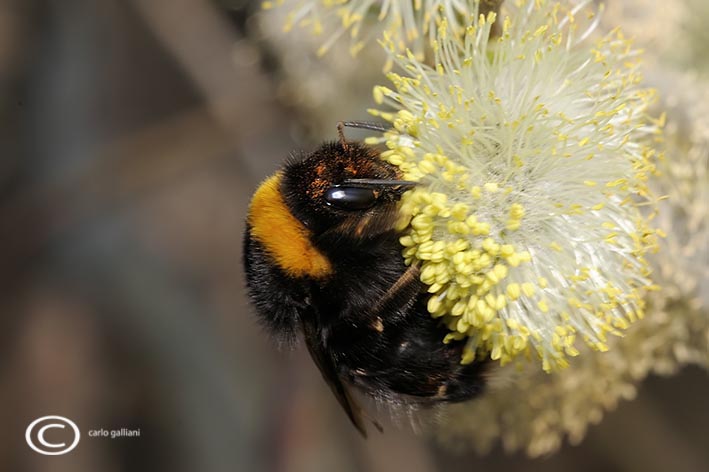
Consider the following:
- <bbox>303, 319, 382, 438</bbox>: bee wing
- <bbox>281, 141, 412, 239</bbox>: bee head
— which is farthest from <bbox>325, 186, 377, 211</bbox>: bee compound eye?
<bbox>303, 319, 382, 438</bbox>: bee wing

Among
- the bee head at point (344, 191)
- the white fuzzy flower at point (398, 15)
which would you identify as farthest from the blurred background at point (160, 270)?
the bee head at point (344, 191)

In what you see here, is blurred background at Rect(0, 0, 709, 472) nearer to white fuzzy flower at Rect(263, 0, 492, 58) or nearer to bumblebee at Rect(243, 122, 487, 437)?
Answer: white fuzzy flower at Rect(263, 0, 492, 58)

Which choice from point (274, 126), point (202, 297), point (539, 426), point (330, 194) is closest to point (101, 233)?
point (202, 297)

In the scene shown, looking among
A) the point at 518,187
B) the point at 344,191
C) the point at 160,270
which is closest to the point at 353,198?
the point at 344,191

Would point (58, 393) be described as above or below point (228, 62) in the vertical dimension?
below

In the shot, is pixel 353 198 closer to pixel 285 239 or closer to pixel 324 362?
pixel 285 239

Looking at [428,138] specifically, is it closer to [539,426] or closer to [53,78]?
[539,426]
